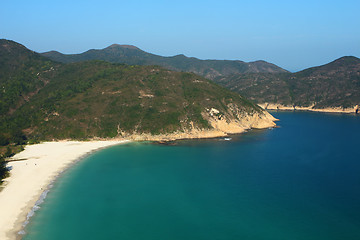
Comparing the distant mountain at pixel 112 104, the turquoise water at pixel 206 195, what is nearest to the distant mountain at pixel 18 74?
the distant mountain at pixel 112 104

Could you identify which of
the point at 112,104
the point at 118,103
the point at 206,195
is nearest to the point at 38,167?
the point at 206,195

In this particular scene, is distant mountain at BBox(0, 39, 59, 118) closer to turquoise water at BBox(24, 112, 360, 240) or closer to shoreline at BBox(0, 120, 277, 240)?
shoreline at BBox(0, 120, 277, 240)

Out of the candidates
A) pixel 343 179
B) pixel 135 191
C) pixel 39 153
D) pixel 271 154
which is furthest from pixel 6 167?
pixel 343 179

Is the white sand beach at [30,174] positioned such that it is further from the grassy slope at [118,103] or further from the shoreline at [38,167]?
the grassy slope at [118,103]

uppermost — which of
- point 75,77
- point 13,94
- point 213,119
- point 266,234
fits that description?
point 75,77

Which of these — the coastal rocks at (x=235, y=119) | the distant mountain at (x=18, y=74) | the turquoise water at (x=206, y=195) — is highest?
the distant mountain at (x=18, y=74)

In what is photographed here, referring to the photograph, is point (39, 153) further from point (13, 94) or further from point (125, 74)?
point (125, 74)
